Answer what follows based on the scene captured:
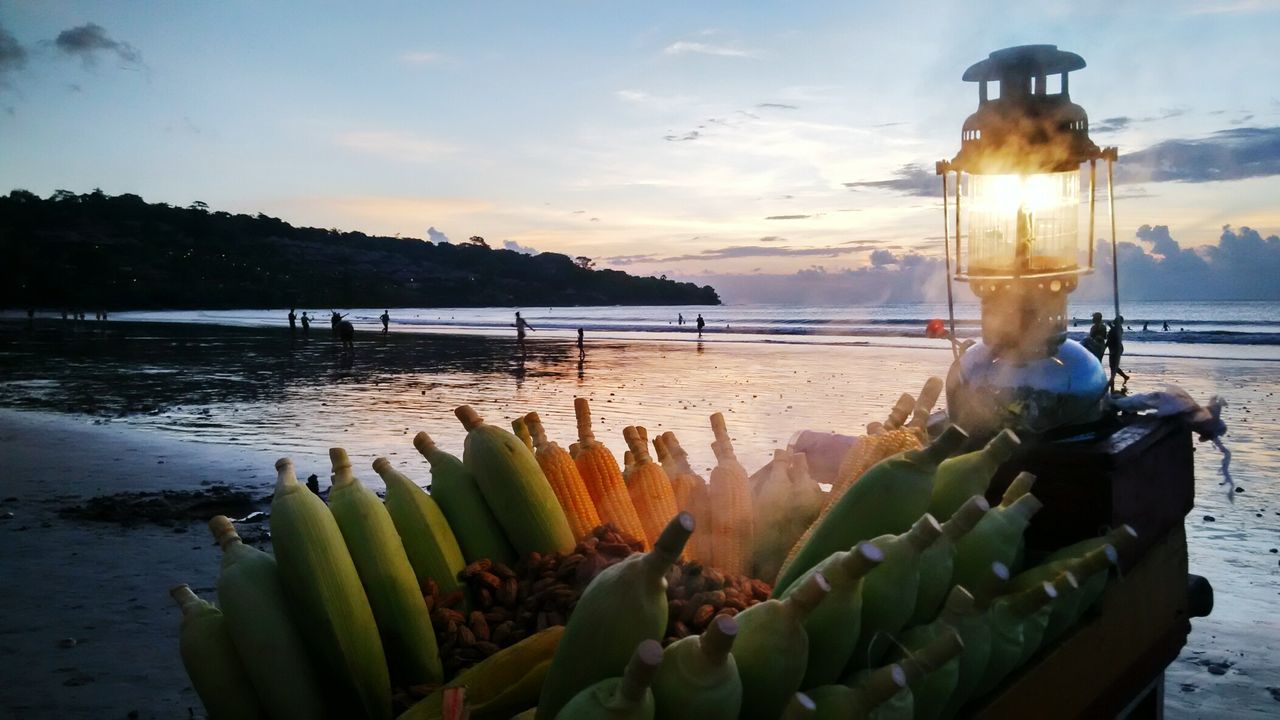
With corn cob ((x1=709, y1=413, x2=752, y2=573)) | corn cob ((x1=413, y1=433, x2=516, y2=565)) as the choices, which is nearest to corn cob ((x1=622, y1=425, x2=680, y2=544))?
→ corn cob ((x1=709, y1=413, x2=752, y2=573))

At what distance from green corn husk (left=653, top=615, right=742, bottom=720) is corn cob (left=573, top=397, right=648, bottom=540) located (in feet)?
3.31

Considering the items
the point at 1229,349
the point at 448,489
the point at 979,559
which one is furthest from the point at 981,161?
the point at 1229,349

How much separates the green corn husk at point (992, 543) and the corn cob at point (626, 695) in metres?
0.83

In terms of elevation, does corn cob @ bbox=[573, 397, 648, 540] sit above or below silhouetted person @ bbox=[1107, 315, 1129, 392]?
below

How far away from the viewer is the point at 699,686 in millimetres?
1157

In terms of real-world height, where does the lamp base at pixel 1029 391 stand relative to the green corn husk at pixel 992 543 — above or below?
above

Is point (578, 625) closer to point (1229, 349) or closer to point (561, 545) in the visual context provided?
point (561, 545)

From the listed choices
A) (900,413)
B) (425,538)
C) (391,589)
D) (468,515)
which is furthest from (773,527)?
(391,589)

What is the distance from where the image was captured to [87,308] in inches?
4237

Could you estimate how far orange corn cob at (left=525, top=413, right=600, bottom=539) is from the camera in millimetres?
2205

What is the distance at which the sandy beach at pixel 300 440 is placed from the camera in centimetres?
521

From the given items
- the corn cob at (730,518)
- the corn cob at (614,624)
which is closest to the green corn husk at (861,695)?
the corn cob at (614,624)

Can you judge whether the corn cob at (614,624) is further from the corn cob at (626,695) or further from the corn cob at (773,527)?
the corn cob at (773,527)

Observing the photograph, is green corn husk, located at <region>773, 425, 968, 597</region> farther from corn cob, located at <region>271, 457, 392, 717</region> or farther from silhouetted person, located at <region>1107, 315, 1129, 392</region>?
silhouetted person, located at <region>1107, 315, 1129, 392</region>
